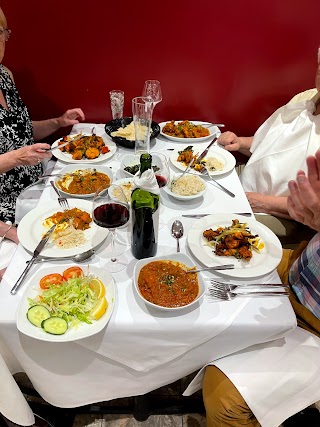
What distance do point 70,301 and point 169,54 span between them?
1897 mm

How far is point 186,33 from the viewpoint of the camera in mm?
2379

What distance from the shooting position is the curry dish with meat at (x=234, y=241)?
4.48 feet

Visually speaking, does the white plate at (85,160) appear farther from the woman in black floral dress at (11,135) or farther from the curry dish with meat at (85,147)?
the woman in black floral dress at (11,135)

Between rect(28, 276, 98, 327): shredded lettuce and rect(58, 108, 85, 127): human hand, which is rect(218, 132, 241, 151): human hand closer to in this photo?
rect(58, 108, 85, 127): human hand

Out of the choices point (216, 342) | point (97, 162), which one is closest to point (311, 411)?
point (216, 342)

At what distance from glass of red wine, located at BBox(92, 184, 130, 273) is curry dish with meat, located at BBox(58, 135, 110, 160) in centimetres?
72

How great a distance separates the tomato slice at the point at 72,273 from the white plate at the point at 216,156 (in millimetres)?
885

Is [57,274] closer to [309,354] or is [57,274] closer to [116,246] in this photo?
[116,246]

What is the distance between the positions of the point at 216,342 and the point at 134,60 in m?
1.97

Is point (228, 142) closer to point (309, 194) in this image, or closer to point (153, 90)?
point (153, 90)

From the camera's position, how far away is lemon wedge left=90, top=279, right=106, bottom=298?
1177 mm

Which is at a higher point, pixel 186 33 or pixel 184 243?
pixel 186 33

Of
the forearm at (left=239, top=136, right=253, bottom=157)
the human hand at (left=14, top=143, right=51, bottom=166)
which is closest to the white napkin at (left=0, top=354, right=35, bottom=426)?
the human hand at (left=14, top=143, right=51, bottom=166)

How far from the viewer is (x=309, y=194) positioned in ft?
4.01
